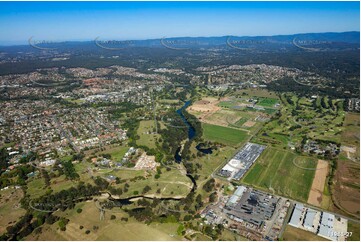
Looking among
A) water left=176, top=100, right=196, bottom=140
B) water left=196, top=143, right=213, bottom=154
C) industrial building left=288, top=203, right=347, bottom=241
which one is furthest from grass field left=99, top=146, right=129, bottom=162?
industrial building left=288, top=203, right=347, bottom=241

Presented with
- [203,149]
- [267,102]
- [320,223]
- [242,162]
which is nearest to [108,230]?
[242,162]

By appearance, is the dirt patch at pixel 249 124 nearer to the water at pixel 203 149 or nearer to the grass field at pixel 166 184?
the water at pixel 203 149

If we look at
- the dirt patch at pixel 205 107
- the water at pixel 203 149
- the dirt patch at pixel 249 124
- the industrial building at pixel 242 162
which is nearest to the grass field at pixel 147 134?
the water at pixel 203 149

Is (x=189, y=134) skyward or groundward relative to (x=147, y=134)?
groundward

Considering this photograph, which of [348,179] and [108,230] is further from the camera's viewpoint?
[348,179]

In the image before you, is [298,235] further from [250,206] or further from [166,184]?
[166,184]

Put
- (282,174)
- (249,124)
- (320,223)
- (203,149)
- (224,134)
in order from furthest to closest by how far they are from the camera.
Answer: (249,124)
(224,134)
(203,149)
(282,174)
(320,223)
